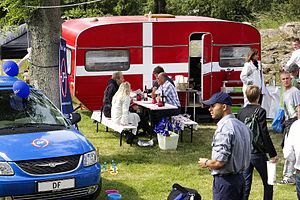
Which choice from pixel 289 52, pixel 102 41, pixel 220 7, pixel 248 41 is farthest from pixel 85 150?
pixel 220 7

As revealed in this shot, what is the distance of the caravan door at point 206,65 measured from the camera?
13.9 m

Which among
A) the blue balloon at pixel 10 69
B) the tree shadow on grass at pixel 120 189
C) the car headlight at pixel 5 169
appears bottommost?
the tree shadow on grass at pixel 120 189

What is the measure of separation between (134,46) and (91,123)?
7.00 ft

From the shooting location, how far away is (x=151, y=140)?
11938mm

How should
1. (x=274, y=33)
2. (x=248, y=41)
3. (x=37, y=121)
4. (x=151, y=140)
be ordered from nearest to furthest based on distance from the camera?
1. (x=37, y=121)
2. (x=151, y=140)
3. (x=248, y=41)
4. (x=274, y=33)

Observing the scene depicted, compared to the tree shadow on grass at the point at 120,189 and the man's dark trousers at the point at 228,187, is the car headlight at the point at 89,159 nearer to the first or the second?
the tree shadow on grass at the point at 120,189

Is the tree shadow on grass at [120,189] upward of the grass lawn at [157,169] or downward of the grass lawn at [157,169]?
upward

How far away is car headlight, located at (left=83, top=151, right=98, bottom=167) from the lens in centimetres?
732

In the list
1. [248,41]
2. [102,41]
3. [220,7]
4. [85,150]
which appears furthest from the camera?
[220,7]

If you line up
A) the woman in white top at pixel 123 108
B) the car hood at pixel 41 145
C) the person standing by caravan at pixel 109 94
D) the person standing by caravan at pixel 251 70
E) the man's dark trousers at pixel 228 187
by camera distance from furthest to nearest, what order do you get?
the person standing by caravan at pixel 251 70
the person standing by caravan at pixel 109 94
the woman in white top at pixel 123 108
the car hood at pixel 41 145
the man's dark trousers at pixel 228 187

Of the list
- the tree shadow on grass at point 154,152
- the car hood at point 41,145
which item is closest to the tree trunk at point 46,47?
the tree shadow on grass at point 154,152

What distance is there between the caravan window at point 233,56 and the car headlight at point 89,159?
7632mm

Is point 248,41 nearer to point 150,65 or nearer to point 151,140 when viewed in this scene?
point 150,65

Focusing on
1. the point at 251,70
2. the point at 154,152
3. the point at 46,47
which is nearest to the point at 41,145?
the point at 46,47
